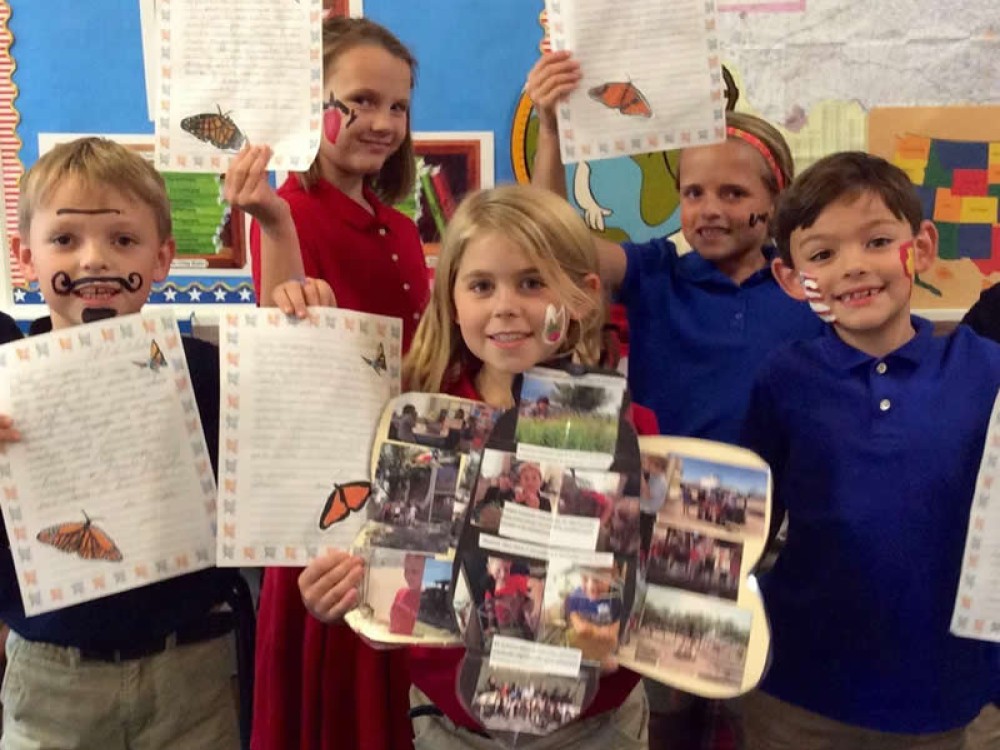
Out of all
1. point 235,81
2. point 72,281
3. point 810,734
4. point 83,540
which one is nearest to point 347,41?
point 235,81

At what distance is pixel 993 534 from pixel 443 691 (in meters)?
0.65

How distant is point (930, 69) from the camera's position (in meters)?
1.85

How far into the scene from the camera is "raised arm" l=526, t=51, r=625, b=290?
3.78ft

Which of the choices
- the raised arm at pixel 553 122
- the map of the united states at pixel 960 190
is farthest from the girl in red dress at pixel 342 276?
the map of the united states at pixel 960 190

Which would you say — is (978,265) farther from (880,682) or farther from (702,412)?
(880,682)

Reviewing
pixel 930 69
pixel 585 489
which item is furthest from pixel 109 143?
pixel 930 69

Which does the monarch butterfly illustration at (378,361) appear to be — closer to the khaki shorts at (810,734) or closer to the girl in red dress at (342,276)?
the girl in red dress at (342,276)

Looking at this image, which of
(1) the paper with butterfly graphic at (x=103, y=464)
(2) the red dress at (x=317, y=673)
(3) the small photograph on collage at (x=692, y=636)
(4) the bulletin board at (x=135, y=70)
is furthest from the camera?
(4) the bulletin board at (x=135, y=70)

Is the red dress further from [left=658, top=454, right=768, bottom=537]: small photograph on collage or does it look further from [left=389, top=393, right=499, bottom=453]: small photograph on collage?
[left=658, top=454, right=768, bottom=537]: small photograph on collage

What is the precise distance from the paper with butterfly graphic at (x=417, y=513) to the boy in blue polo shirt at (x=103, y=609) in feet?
0.81

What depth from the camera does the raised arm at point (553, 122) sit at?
45.4 inches

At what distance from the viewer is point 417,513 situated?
97 centimetres

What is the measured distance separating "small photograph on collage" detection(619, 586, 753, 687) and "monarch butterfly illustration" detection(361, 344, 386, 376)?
1.30 feet

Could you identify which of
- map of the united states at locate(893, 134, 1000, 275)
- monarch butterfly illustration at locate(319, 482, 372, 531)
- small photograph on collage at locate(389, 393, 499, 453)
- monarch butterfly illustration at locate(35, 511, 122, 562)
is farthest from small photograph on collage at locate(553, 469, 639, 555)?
map of the united states at locate(893, 134, 1000, 275)
